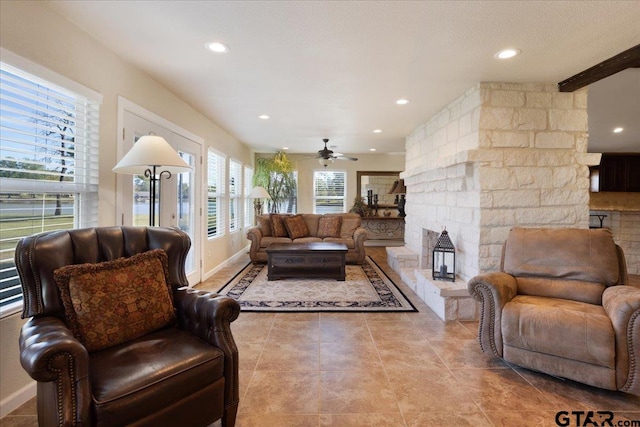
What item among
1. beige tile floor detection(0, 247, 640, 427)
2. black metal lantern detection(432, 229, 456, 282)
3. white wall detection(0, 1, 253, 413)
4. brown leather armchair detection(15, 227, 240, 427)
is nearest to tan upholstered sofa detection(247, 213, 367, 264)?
black metal lantern detection(432, 229, 456, 282)

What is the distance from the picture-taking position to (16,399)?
1804 mm

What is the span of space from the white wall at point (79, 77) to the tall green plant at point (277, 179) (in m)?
3.35

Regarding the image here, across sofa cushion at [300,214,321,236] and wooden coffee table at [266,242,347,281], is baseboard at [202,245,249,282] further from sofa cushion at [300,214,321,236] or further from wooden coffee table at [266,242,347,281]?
sofa cushion at [300,214,321,236]

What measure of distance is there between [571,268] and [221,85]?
3501 mm

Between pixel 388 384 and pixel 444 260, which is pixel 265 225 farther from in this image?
pixel 388 384

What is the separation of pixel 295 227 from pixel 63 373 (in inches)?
197

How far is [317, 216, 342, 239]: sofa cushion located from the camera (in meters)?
6.15

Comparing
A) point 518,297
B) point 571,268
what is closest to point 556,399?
point 518,297

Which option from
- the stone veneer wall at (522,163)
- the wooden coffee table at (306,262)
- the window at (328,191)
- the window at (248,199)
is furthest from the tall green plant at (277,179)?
the stone veneer wall at (522,163)

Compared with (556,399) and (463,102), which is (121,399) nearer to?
(556,399)

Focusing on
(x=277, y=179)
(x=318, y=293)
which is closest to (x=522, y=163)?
(x=318, y=293)

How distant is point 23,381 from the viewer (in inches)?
73.3

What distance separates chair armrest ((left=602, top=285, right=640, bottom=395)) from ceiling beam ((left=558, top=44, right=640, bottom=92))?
189 cm

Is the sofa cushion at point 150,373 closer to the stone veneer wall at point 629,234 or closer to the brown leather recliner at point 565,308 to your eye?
the brown leather recliner at point 565,308
